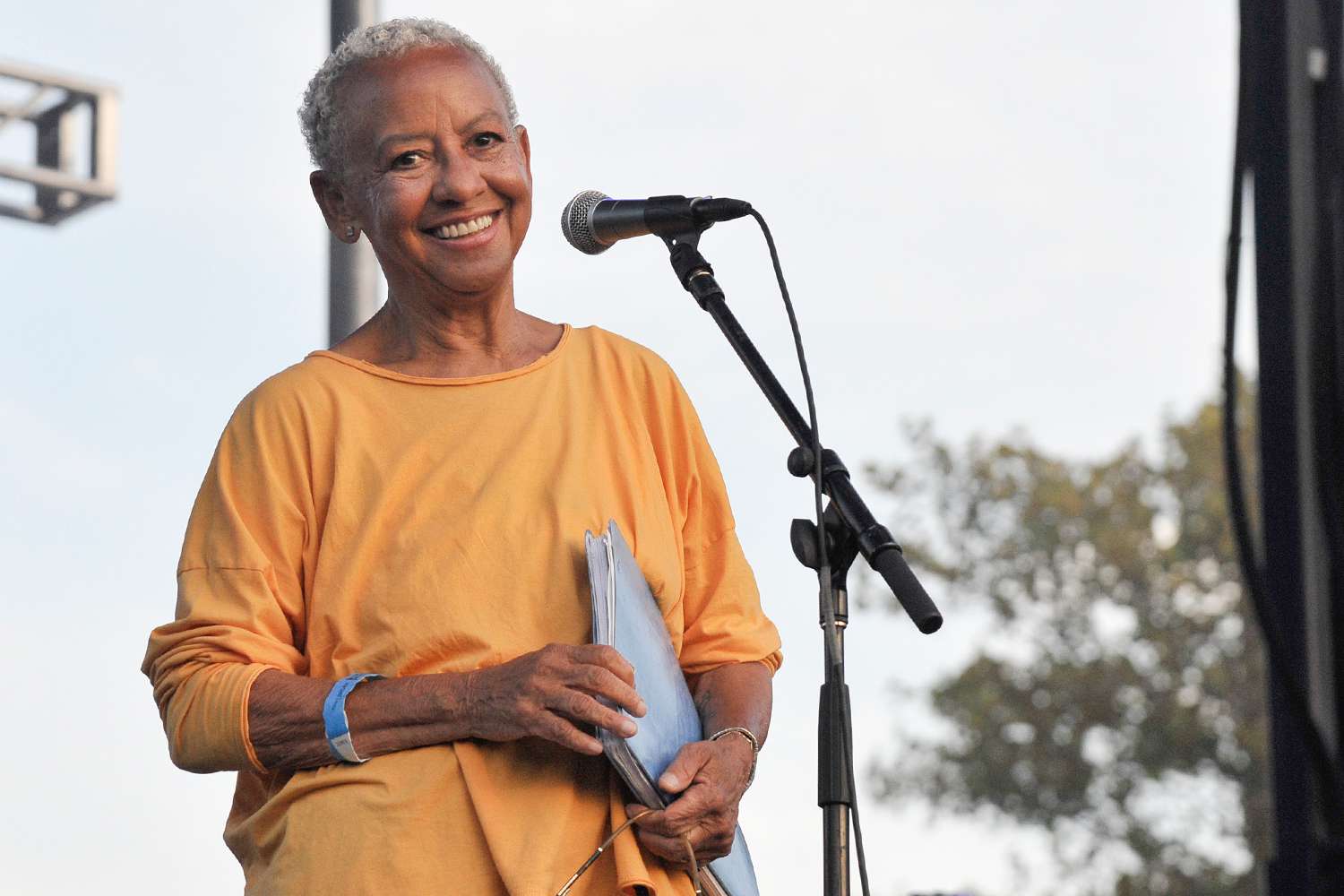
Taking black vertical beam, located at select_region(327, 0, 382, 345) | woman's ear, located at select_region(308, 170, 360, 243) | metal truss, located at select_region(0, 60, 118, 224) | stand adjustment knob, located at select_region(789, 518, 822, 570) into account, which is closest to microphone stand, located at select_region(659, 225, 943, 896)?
stand adjustment knob, located at select_region(789, 518, 822, 570)

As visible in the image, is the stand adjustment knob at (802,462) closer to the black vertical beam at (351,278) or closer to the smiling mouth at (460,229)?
the smiling mouth at (460,229)

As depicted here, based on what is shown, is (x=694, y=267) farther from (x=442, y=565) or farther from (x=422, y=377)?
(x=442, y=565)

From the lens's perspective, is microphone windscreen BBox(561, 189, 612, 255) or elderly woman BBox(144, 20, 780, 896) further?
microphone windscreen BBox(561, 189, 612, 255)

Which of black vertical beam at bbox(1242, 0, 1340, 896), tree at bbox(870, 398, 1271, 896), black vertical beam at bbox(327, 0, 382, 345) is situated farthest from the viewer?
tree at bbox(870, 398, 1271, 896)

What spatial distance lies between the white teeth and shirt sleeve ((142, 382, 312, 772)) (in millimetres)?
302

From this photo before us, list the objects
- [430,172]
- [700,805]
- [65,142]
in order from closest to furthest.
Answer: [700,805], [430,172], [65,142]

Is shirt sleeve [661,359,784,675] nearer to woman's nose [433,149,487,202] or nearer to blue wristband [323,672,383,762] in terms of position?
woman's nose [433,149,487,202]

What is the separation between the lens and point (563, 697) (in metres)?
2.12

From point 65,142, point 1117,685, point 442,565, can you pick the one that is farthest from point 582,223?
point 1117,685

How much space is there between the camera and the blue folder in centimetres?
218

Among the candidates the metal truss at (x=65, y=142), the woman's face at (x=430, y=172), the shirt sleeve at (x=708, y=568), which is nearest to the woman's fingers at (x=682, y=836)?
the shirt sleeve at (x=708, y=568)

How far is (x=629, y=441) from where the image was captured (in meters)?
2.48

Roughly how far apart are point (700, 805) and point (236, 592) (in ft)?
2.07

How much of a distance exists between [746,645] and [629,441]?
1.05ft
